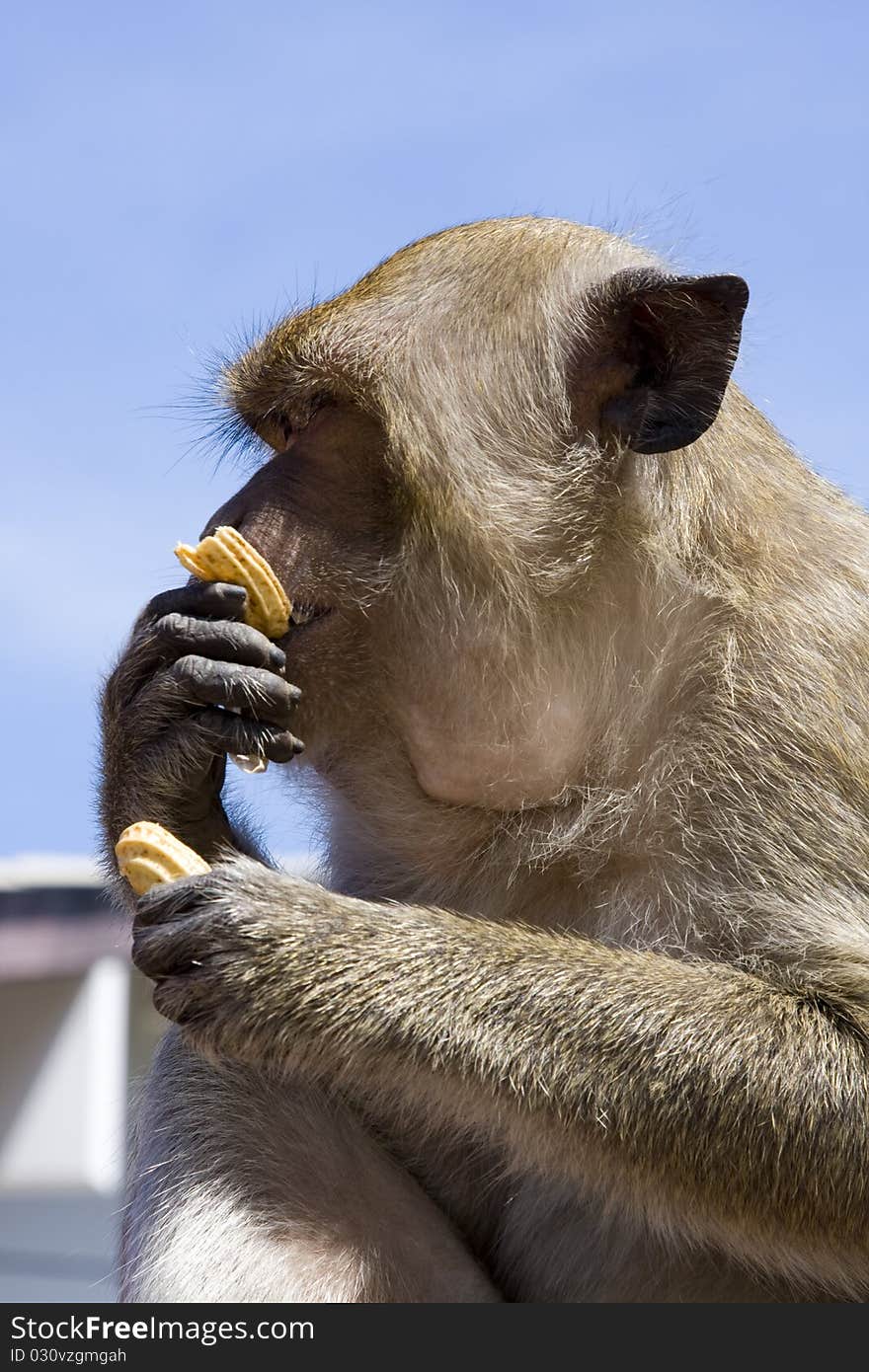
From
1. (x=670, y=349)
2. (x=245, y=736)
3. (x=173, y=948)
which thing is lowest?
(x=173, y=948)

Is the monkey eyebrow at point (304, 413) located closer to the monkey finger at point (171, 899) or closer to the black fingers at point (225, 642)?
the black fingers at point (225, 642)

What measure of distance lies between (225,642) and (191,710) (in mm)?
222

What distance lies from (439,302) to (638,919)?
1.56 meters

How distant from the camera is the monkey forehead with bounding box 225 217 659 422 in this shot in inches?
162

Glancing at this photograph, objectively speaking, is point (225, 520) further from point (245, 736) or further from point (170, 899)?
point (170, 899)

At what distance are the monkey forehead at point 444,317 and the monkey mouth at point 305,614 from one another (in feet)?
1.73

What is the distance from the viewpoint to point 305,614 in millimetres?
3936

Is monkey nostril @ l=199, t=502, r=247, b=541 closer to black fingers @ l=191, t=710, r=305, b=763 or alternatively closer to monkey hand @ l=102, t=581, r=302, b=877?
monkey hand @ l=102, t=581, r=302, b=877

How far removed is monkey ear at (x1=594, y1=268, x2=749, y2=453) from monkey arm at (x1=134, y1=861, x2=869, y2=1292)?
127 cm

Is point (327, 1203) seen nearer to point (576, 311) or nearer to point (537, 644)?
point (537, 644)

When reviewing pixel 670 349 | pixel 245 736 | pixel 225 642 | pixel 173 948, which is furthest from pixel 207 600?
pixel 670 349

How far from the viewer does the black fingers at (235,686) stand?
3732 millimetres

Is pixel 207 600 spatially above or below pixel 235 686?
above

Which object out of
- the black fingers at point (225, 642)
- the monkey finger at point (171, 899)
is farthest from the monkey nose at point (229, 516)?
the monkey finger at point (171, 899)
